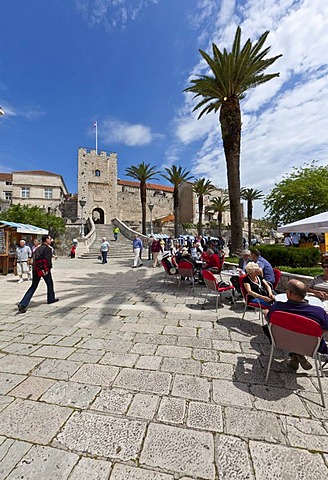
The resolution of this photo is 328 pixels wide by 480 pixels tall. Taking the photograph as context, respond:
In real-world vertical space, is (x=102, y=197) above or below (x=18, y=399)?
above

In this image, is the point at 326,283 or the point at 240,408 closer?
the point at 240,408

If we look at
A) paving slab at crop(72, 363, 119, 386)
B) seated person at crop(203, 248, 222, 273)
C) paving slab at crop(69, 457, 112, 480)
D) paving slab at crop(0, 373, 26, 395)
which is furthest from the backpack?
seated person at crop(203, 248, 222, 273)

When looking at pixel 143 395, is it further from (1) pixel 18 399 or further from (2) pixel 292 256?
(2) pixel 292 256

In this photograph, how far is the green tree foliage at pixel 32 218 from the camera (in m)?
20.9

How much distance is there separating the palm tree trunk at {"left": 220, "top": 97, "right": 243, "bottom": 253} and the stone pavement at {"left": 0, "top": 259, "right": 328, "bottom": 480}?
24.4 ft

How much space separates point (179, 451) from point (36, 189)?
46625 mm

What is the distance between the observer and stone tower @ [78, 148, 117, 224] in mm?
40312

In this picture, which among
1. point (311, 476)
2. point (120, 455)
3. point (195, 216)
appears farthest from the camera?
point (195, 216)

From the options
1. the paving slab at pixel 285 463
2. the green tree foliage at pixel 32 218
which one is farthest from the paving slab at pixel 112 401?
the green tree foliage at pixel 32 218

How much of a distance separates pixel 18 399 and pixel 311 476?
255 cm

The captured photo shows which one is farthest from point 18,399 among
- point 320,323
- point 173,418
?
Result: point 320,323

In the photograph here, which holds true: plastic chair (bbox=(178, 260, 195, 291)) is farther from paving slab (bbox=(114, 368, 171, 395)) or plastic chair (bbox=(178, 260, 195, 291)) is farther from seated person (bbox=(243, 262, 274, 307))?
paving slab (bbox=(114, 368, 171, 395))

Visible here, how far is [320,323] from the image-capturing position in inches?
91.2

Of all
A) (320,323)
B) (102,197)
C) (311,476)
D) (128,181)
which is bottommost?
(311,476)
